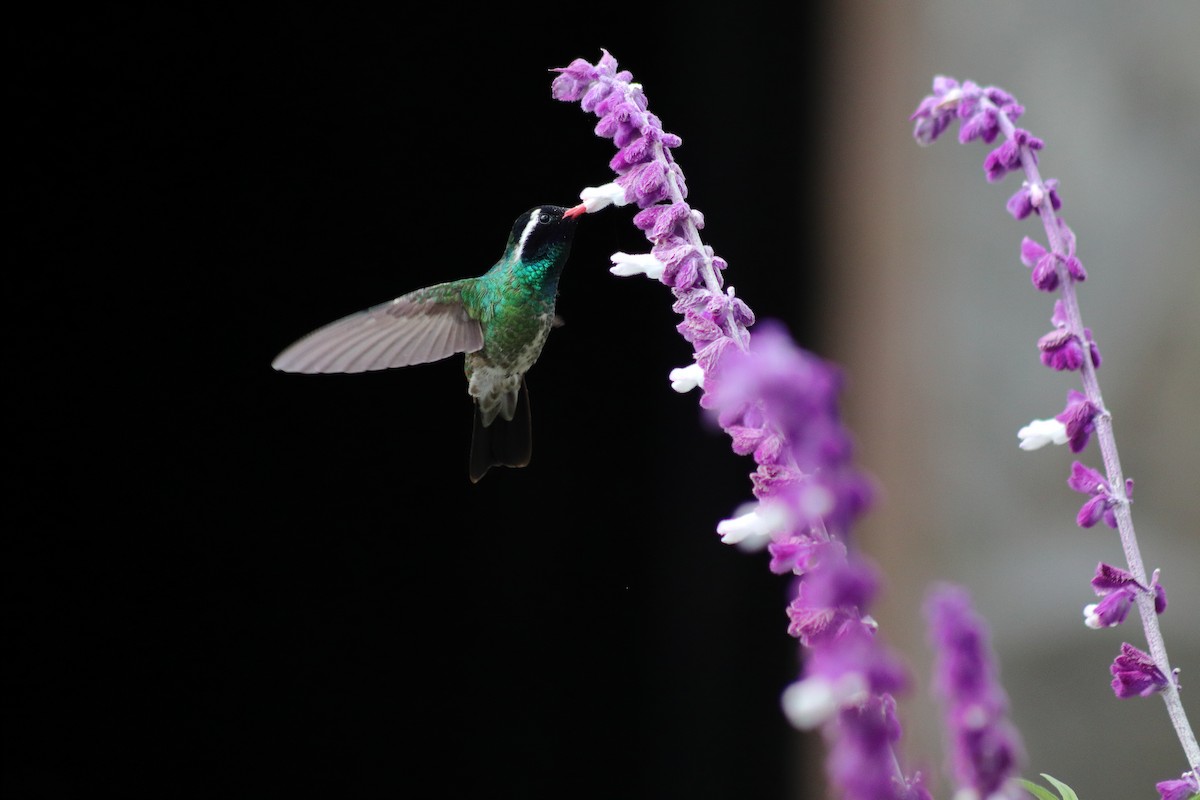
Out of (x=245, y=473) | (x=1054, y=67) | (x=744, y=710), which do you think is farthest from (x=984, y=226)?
(x=245, y=473)

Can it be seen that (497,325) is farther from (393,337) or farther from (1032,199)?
(1032,199)

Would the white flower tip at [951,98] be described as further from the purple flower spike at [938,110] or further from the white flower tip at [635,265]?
the white flower tip at [635,265]

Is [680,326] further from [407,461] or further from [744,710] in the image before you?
[744,710]

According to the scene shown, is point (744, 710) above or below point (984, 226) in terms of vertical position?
below

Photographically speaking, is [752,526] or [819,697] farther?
[752,526]

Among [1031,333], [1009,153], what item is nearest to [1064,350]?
[1009,153]

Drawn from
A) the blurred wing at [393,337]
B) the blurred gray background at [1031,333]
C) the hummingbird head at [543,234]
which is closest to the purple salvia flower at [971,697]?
the blurred wing at [393,337]
